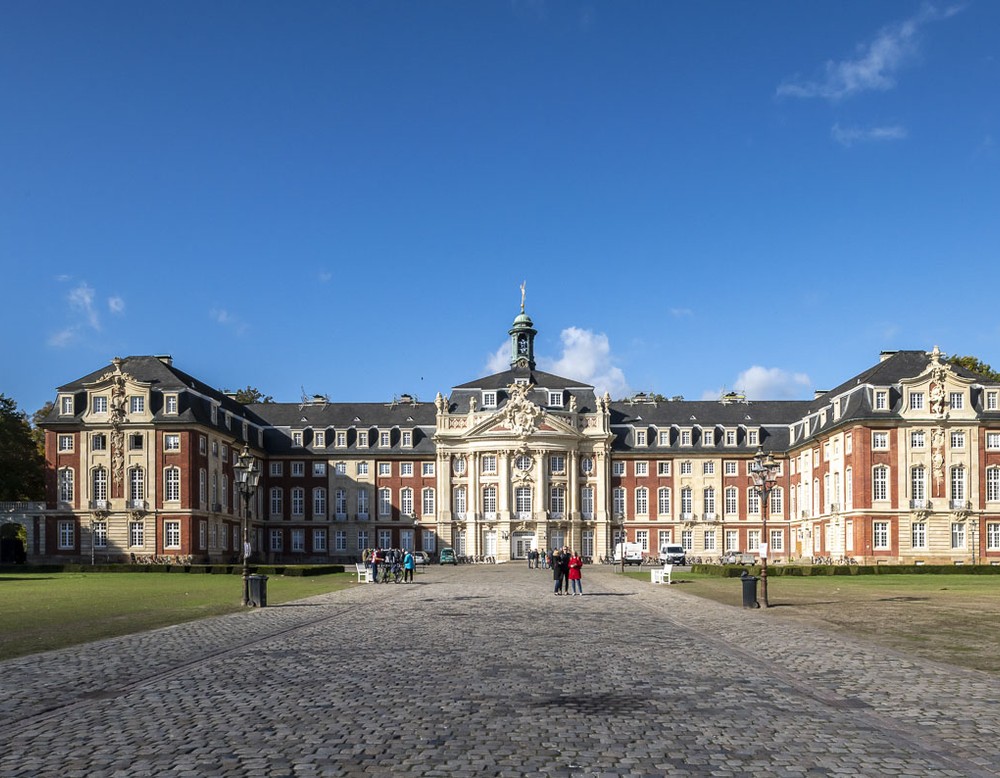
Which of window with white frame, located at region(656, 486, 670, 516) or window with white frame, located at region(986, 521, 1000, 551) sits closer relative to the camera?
window with white frame, located at region(986, 521, 1000, 551)

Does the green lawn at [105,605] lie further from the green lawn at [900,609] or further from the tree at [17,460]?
the tree at [17,460]

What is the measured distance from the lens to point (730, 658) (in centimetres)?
1983

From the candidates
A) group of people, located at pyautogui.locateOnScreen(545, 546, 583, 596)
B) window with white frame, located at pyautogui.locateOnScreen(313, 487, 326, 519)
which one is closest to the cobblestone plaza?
group of people, located at pyautogui.locateOnScreen(545, 546, 583, 596)

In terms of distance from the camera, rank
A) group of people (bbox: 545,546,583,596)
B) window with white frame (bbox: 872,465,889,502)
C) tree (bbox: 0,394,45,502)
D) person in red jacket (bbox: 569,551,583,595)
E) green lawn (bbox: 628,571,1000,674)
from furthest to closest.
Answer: tree (bbox: 0,394,45,502), window with white frame (bbox: 872,465,889,502), group of people (bbox: 545,546,583,596), person in red jacket (bbox: 569,551,583,595), green lawn (bbox: 628,571,1000,674)

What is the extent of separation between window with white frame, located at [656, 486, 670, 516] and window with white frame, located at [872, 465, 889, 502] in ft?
83.6

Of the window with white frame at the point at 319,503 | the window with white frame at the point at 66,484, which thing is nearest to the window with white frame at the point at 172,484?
the window with white frame at the point at 66,484

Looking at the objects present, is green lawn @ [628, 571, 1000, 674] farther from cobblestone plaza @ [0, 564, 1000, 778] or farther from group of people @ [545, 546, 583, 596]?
group of people @ [545, 546, 583, 596]

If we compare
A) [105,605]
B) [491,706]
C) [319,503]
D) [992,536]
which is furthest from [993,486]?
[491,706]

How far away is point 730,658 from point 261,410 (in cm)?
8823

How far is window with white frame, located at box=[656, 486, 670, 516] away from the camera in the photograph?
99062 mm

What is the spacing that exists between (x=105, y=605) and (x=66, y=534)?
5117 cm

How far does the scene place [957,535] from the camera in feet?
253

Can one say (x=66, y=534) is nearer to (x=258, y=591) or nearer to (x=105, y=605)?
(x=105, y=605)

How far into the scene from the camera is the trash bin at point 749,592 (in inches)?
1323
